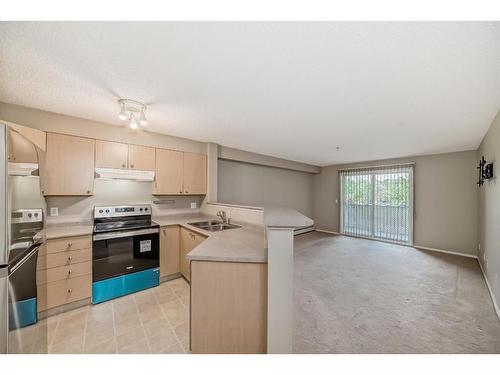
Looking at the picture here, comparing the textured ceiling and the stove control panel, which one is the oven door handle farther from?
the textured ceiling

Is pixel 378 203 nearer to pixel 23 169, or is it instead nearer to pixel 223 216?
pixel 223 216

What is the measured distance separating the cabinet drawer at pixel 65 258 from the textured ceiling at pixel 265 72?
163 centimetres

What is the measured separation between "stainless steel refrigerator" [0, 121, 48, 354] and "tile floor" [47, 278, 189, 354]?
0.16m

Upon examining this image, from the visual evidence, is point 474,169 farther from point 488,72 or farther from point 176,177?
point 176,177

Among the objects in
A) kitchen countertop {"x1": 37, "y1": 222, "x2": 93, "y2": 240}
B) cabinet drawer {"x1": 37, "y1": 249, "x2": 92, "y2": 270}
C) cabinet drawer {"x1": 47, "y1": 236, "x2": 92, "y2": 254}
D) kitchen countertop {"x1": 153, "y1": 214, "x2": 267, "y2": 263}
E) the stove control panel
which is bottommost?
Result: cabinet drawer {"x1": 37, "y1": 249, "x2": 92, "y2": 270}

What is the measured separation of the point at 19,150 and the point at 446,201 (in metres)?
6.80

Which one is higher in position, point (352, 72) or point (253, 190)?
point (352, 72)

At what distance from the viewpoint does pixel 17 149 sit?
1468 millimetres

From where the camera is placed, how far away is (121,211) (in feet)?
9.51

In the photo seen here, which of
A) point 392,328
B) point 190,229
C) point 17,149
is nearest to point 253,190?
point 190,229

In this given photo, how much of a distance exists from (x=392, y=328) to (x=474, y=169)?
13.7 feet

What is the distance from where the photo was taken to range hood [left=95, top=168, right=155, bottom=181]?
2.62 metres

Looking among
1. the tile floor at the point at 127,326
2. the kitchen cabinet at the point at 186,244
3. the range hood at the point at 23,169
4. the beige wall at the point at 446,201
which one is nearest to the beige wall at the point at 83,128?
the range hood at the point at 23,169

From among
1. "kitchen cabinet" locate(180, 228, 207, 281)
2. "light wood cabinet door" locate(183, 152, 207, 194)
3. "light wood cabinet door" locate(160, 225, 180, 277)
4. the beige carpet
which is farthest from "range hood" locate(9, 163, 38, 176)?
the beige carpet
